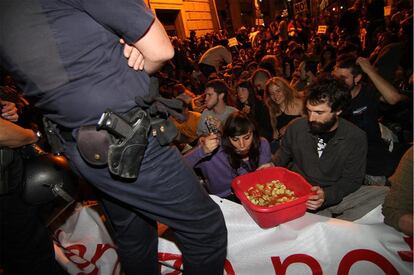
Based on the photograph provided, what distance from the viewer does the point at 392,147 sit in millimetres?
3348

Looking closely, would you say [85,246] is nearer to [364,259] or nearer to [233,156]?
[233,156]

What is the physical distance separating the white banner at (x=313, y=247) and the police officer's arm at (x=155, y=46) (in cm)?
146

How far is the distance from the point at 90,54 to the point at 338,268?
1958mm

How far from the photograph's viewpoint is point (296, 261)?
6.64ft

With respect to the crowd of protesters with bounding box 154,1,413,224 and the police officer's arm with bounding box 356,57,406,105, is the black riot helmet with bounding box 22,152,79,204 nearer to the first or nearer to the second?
the crowd of protesters with bounding box 154,1,413,224

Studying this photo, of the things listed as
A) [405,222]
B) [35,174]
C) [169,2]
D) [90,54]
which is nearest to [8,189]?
[35,174]

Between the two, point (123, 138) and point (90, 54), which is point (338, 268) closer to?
point (123, 138)

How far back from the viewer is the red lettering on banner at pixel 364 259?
182 cm

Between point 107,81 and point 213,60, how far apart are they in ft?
28.0

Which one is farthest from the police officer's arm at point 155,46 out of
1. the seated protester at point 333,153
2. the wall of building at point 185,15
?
the wall of building at point 185,15

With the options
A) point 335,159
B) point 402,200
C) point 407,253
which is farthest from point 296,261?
point 335,159

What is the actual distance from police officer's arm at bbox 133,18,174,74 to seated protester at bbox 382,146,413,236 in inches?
64.7

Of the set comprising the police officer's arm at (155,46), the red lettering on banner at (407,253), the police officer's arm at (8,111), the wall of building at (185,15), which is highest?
the wall of building at (185,15)

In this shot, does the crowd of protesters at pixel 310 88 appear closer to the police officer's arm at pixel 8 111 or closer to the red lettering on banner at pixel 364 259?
the red lettering on banner at pixel 364 259
